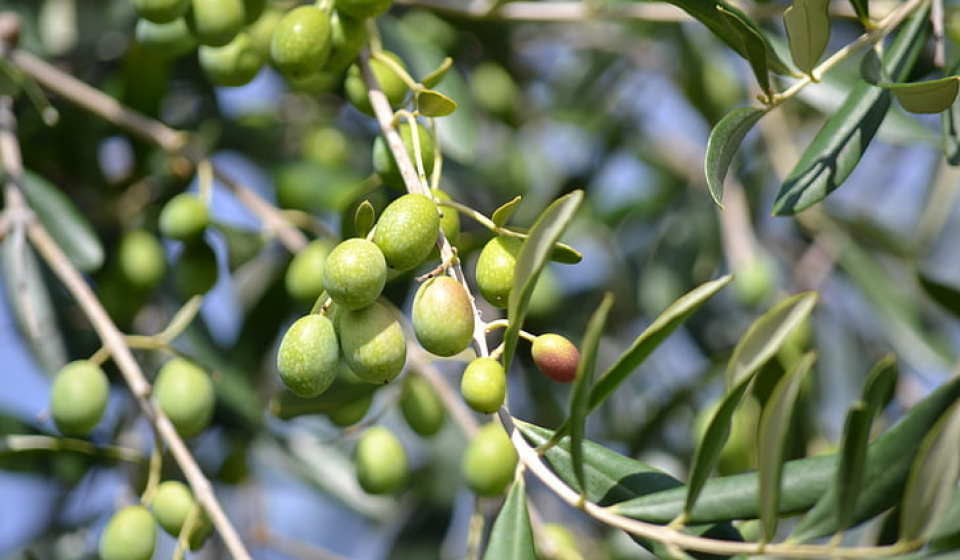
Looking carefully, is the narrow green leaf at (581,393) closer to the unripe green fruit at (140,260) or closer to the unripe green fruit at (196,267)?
the unripe green fruit at (196,267)

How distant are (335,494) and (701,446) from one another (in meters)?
1.31

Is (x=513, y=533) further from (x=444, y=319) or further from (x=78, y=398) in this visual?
(x=78, y=398)

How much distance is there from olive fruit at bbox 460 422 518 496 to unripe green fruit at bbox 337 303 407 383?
0.46m

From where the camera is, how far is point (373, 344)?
2.43 ft

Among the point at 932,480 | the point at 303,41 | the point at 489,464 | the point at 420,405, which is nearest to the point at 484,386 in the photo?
the point at 932,480

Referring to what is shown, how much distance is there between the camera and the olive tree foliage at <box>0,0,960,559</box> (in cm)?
73

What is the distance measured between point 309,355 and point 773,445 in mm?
334

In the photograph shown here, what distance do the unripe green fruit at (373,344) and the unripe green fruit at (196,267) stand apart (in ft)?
2.00

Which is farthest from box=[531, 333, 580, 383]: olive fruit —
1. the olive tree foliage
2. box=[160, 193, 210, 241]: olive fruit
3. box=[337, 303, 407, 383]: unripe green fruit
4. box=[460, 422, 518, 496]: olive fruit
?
box=[160, 193, 210, 241]: olive fruit

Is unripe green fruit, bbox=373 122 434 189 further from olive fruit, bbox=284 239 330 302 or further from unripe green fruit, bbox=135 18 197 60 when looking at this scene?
unripe green fruit, bbox=135 18 197 60

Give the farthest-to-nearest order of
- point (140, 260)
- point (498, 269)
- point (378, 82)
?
point (140, 260) < point (378, 82) < point (498, 269)

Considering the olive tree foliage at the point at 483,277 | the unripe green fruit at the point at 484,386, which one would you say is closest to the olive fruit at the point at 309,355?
the olive tree foliage at the point at 483,277

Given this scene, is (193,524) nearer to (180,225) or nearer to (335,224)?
(180,225)

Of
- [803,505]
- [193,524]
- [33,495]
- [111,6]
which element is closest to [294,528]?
[33,495]
